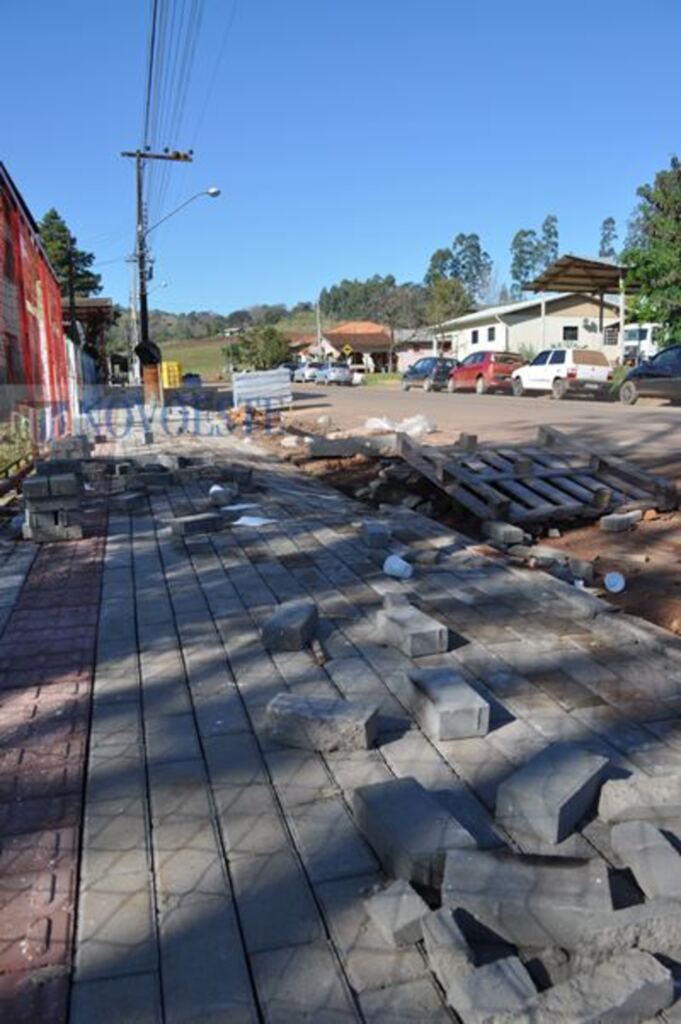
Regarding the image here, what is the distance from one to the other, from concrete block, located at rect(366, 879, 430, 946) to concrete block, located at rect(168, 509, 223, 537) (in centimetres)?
508

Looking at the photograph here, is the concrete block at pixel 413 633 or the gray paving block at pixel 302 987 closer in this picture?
the gray paving block at pixel 302 987

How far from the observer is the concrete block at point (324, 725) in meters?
3.01

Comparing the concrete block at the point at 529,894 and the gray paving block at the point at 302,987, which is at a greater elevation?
the concrete block at the point at 529,894

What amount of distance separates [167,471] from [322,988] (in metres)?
9.08

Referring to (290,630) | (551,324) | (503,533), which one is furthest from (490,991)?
(551,324)

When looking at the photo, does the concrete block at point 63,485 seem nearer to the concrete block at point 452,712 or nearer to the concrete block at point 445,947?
the concrete block at point 452,712

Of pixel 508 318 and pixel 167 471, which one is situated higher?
Result: pixel 508 318

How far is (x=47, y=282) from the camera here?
18.1m

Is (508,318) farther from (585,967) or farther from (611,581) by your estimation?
(585,967)

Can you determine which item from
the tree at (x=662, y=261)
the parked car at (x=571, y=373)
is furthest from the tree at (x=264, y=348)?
the tree at (x=662, y=261)

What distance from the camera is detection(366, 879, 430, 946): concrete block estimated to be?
6.64 feet

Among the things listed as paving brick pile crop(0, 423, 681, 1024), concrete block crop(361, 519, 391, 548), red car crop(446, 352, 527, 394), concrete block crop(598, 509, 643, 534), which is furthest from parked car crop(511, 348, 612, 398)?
paving brick pile crop(0, 423, 681, 1024)

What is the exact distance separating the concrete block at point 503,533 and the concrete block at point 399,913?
4844 millimetres

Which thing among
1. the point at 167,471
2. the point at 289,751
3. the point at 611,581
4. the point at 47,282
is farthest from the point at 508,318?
the point at 289,751
